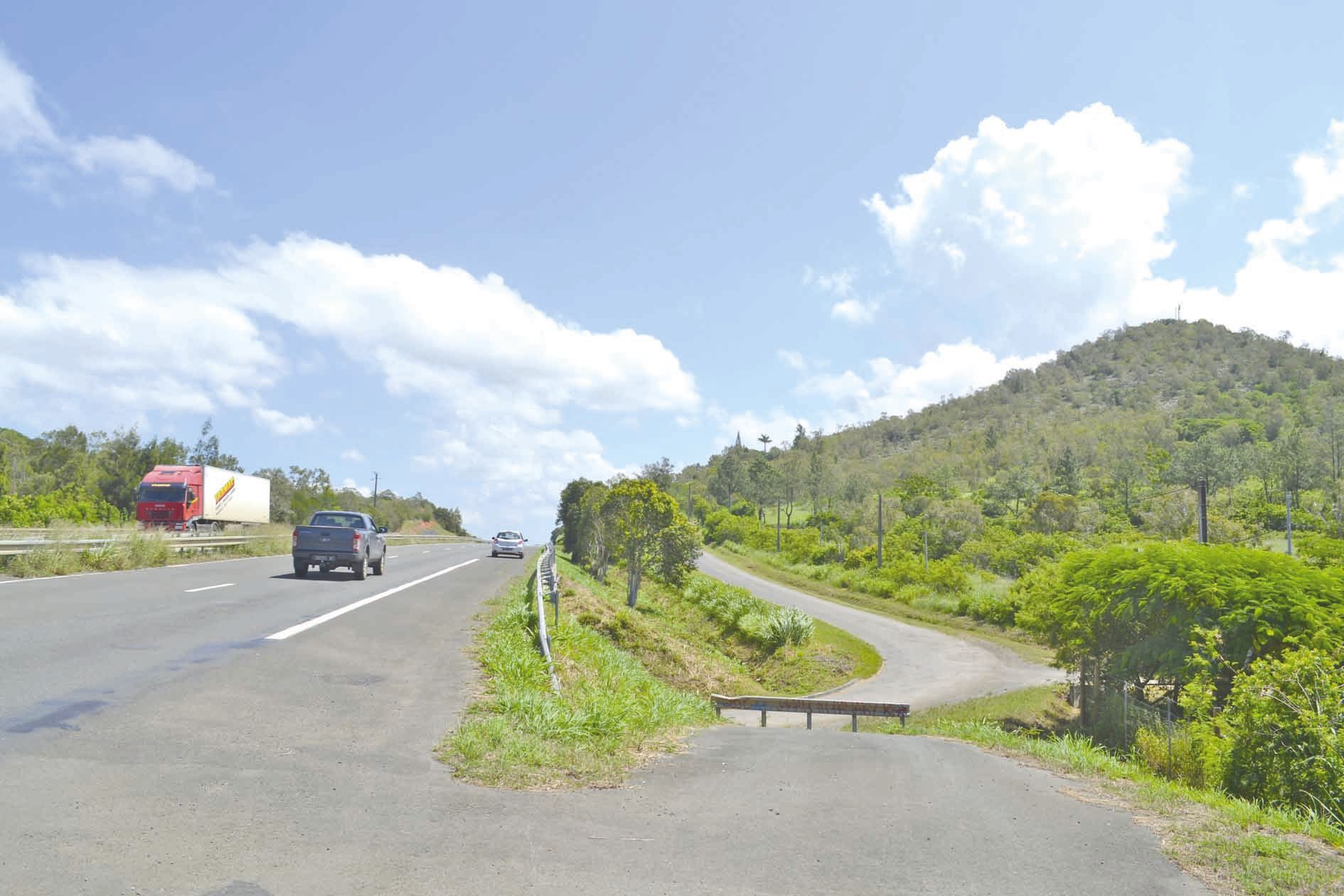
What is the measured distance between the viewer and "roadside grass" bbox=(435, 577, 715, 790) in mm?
7148

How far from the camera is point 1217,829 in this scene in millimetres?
6738

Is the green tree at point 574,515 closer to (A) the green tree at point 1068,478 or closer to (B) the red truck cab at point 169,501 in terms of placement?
(B) the red truck cab at point 169,501

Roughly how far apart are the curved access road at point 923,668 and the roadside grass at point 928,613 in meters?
1.10

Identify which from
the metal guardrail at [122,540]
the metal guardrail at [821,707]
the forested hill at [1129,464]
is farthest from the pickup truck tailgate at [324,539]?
the forested hill at [1129,464]

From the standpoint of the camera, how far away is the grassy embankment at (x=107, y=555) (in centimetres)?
2105

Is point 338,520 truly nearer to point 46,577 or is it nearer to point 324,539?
point 324,539

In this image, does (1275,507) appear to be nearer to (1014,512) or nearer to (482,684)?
(1014,512)

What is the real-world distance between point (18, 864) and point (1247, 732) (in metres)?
12.3

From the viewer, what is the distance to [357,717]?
8.45 metres

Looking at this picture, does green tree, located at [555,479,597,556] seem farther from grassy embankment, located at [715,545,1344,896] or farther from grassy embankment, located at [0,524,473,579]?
grassy embankment, located at [715,545,1344,896]

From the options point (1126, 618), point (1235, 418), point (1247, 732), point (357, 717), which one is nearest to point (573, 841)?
point (357, 717)

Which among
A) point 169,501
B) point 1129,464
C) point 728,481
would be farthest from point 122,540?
point 728,481

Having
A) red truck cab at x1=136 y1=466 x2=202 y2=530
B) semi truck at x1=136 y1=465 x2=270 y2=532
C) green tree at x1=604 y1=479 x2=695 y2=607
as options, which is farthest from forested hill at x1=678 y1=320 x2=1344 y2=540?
red truck cab at x1=136 y1=466 x2=202 y2=530

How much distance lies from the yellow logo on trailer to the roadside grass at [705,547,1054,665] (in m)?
38.3
